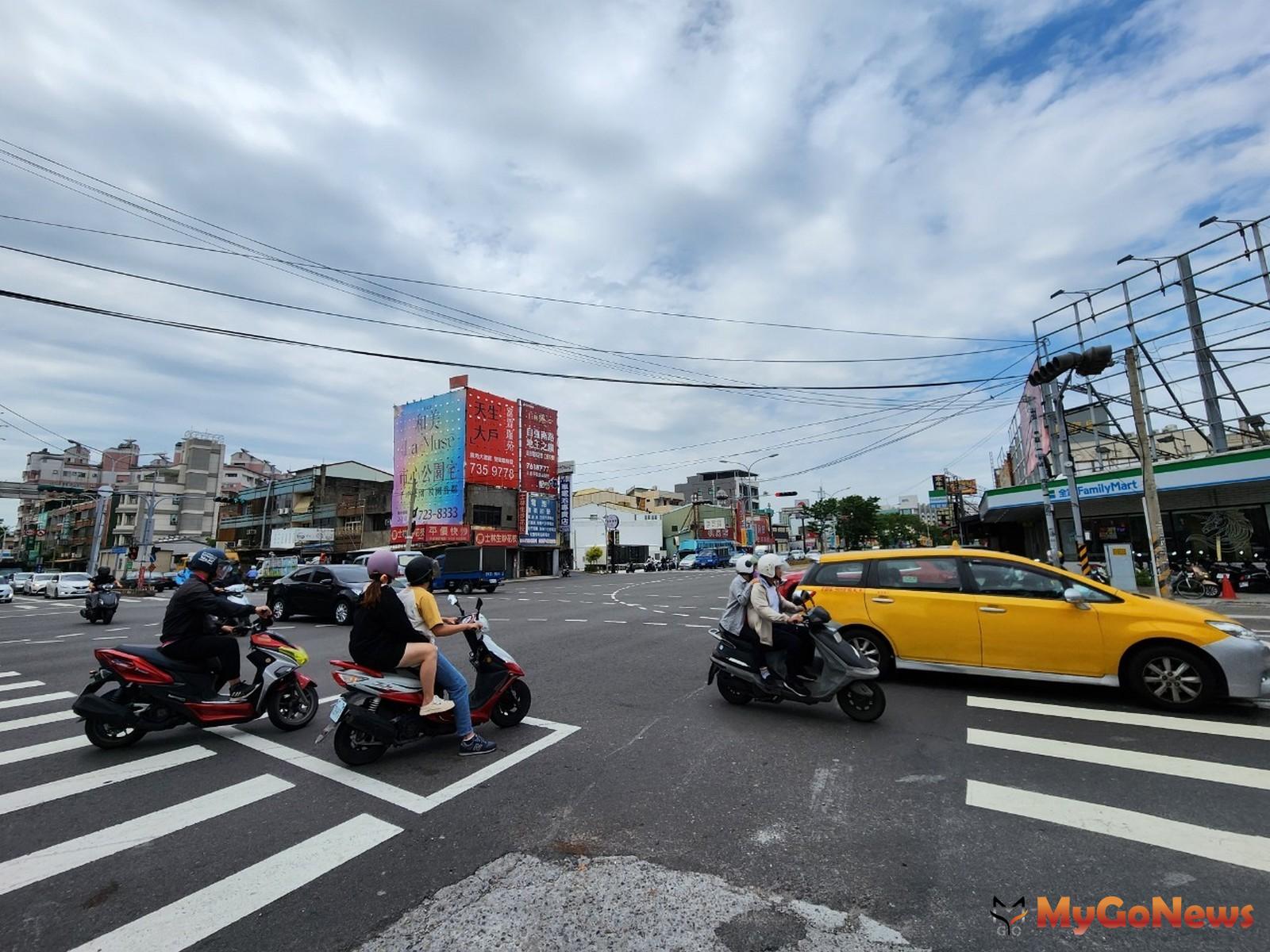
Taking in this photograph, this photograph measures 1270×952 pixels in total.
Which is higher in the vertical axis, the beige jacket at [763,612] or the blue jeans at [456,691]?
the beige jacket at [763,612]

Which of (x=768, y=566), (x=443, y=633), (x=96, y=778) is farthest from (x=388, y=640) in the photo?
(x=768, y=566)

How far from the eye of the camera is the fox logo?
8.30 ft

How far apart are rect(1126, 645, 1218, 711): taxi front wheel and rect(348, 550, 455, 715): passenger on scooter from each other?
6.72m

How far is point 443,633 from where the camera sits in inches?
188

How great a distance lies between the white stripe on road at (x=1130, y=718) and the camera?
4.98 metres

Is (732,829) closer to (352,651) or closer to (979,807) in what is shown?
(979,807)

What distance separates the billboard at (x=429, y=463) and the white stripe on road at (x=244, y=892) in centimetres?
4145

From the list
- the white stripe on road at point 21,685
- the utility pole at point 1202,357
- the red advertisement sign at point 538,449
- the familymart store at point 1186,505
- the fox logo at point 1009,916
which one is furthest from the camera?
the red advertisement sign at point 538,449

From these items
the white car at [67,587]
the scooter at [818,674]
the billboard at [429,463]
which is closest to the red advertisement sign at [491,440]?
the billboard at [429,463]

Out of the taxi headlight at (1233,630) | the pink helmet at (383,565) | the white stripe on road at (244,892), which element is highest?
the pink helmet at (383,565)

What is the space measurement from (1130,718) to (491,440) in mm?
44790

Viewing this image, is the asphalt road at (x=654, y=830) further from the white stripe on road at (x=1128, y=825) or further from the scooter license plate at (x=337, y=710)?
the scooter license plate at (x=337, y=710)

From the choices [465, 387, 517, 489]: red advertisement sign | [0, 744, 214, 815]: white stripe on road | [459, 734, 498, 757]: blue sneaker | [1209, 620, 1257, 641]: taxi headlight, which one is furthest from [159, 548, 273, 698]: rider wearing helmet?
[465, 387, 517, 489]: red advertisement sign

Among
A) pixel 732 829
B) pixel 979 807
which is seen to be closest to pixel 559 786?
pixel 732 829
